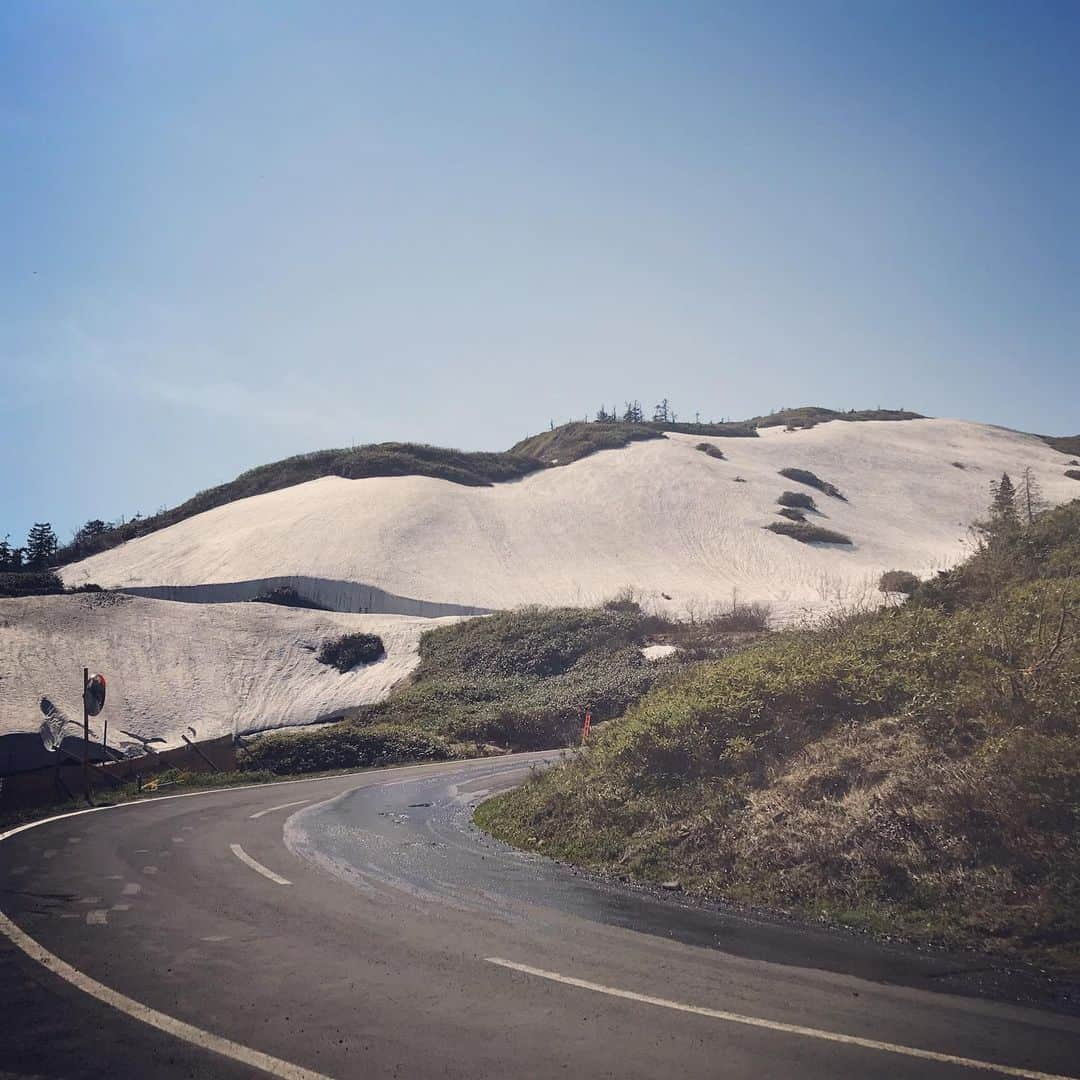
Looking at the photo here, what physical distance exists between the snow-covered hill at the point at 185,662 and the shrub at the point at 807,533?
28.9 m

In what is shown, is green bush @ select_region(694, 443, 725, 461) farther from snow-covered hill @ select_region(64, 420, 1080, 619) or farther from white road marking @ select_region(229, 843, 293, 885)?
white road marking @ select_region(229, 843, 293, 885)

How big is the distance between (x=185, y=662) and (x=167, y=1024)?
113 feet

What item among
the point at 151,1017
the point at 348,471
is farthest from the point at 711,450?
the point at 151,1017

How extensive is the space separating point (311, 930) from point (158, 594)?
48.2 metres

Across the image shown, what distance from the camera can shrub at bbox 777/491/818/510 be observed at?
6981 centimetres

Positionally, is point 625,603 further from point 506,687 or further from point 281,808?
point 281,808

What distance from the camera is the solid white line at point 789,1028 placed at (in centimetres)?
486

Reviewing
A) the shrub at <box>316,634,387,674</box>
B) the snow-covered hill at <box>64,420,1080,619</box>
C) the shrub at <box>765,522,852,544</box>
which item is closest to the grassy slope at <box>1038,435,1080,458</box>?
the snow-covered hill at <box>64,420,1080,619</box>

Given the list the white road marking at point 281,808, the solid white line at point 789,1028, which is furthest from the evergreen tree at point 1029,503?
the solid white line at point 789,1028

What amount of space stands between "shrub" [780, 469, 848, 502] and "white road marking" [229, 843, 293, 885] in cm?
7056

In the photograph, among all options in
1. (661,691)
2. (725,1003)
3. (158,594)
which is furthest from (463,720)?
(158,594)

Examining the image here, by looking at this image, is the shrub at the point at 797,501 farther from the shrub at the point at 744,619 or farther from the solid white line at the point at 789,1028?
the solid white line at the point at 789,1028

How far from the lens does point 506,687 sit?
33969 mm

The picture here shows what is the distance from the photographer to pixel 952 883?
7.88 meters
